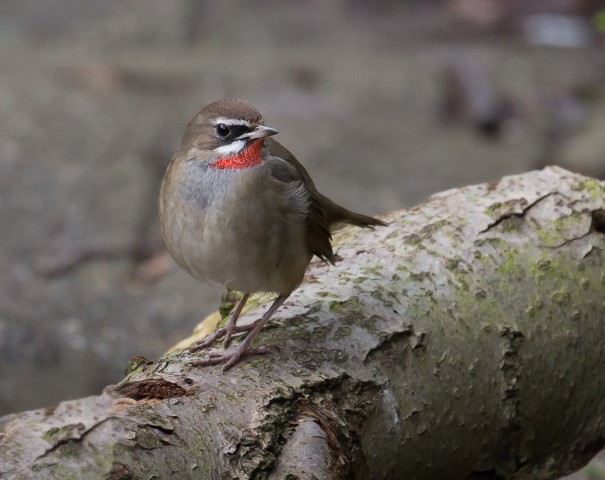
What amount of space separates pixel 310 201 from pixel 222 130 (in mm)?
386

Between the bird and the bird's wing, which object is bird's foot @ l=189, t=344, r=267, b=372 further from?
the bird's wing

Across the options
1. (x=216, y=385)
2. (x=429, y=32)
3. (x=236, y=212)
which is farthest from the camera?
(x=429, y=32)

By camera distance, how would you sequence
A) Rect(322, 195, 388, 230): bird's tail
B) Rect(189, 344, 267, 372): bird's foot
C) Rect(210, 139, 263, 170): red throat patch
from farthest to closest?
Rect(322, 195, 388, 230): bird's tail < Rect(210, 139, 263, 170): red throat patch < Rect(189, 344, 267, 372): bird's foot

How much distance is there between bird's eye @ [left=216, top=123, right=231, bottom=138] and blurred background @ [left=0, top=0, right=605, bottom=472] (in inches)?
94.0

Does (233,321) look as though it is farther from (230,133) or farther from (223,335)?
(230,133)

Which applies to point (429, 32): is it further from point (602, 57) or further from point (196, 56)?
point (196, 56)

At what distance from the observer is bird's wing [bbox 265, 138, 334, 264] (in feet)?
11.6

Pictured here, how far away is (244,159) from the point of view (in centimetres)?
351

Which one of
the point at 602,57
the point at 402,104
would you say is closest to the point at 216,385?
the point at 402,104

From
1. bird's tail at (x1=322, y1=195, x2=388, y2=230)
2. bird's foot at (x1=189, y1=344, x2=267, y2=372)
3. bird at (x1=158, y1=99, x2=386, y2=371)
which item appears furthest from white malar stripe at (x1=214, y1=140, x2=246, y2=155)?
bird's foot at (x1=189, y1=344, x2=267, y2=372)

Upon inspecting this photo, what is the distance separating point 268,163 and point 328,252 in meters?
0.37

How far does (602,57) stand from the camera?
941 cm

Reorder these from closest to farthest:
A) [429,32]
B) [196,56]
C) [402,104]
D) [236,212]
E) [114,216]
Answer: [236,212]
[114,216]
[402,104]
[196,56]
[429,32]

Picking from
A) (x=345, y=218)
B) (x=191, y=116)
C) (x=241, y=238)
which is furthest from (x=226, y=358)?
(x=191, y=116)
